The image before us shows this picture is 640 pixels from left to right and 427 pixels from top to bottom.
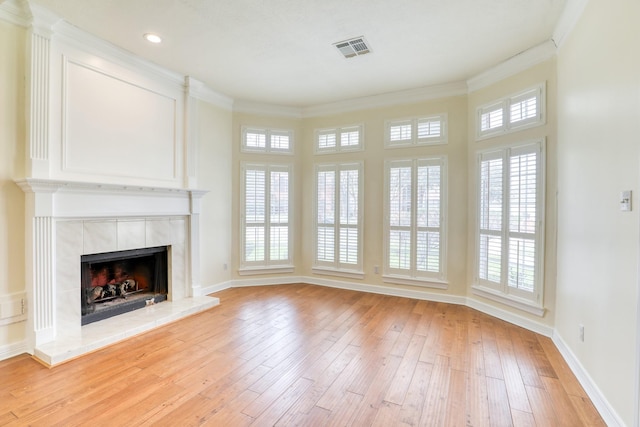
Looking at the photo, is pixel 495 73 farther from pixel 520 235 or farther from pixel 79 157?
pixel 79 157

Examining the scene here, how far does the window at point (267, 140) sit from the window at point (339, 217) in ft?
2.37

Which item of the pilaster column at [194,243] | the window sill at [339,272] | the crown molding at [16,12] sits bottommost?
the window sill at [339,272]

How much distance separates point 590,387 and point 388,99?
4.09 metres

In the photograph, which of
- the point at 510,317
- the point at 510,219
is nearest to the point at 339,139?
the point at 510,219

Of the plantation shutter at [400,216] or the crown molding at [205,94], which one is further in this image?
the plantation shutter at [400,216]

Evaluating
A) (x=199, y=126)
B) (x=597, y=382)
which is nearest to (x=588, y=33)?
(x=597, y=382)

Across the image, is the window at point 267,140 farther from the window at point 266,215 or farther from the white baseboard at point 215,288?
the white baseboard at point 215,288

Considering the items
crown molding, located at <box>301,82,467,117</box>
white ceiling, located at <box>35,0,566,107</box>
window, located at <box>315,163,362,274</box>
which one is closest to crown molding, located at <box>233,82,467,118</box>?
crown molding, located at <box>301,82,467,117</box>

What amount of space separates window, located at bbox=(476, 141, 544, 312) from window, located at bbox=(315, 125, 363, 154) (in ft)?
6.22

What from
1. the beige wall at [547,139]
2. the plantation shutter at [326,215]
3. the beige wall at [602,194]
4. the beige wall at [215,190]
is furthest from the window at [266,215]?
the beige wall at [602,194]

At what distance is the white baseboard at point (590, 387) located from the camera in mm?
1870

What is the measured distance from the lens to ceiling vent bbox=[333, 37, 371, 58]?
3219 millimetres

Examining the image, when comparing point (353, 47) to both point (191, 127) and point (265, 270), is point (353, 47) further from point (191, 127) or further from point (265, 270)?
point (265, 270)

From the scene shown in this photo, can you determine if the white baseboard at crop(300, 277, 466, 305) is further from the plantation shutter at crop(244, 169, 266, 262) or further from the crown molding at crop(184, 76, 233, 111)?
the crown molding at crop(184, 76, 233, 111)
